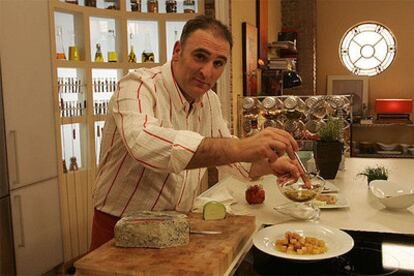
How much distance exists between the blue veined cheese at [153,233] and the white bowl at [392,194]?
2.82 ft

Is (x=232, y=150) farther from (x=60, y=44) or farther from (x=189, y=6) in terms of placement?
(x=189, y=6)

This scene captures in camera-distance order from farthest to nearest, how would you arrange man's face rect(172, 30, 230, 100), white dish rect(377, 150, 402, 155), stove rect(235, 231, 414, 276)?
white dish rect(377, 150, 402, 155) → man's face rect(172, 30, 230, 100) → stove rect(235, 231, 414, 276)

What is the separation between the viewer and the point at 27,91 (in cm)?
284

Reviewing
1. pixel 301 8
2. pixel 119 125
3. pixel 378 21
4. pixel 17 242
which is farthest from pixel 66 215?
pixel 378 21

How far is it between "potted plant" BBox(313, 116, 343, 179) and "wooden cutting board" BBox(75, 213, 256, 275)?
106 cm

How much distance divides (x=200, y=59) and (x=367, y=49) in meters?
5.22

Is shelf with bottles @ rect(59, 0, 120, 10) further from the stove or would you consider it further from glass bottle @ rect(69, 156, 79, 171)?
the stove

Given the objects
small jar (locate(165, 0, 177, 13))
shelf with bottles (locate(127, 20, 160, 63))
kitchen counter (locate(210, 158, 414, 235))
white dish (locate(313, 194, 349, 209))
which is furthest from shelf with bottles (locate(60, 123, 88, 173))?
white dish (locate(313, 194, 349, 209))

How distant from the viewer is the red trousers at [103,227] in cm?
161

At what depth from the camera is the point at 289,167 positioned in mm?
1522

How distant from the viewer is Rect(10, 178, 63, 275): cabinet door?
279cm

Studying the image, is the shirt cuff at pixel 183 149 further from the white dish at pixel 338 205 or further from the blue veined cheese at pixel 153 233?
the white dish at pixel 338 205

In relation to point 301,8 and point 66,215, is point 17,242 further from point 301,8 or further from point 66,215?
point 301,8

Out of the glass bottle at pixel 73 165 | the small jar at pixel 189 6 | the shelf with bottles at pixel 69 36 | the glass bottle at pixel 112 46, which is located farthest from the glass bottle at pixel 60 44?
the small jar at pixel 189 6
